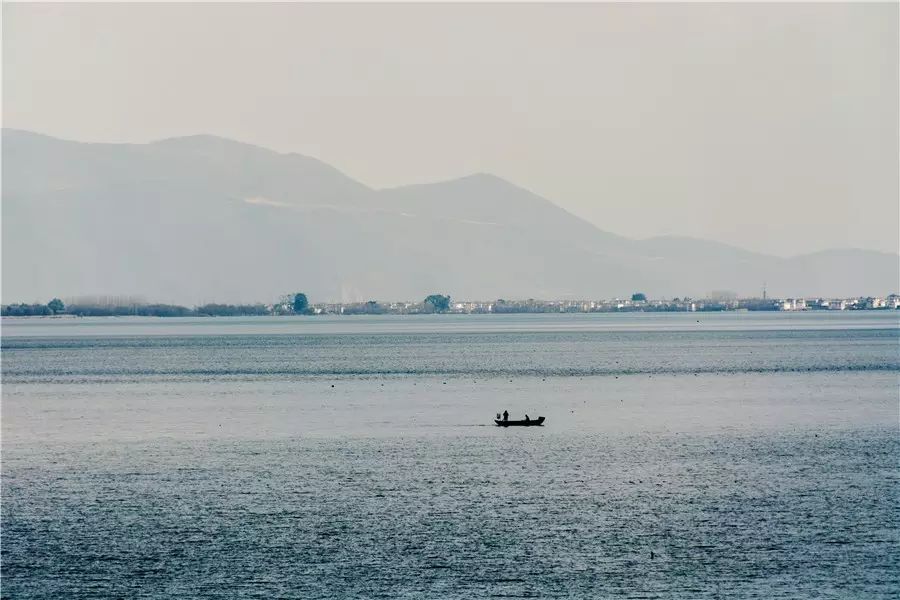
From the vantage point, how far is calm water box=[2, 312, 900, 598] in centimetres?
3259

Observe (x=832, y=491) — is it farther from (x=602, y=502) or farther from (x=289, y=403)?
(x=289, y=403)

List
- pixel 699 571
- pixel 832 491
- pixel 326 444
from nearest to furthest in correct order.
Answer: pixel 699 571 < pixel 832 491 < pixel 326 444

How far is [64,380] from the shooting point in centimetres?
10725

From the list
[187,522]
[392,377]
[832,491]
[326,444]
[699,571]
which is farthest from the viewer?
[392,377]

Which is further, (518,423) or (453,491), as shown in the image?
(518,423)

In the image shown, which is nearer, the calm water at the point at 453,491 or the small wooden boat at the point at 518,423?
the calm water at the point at 453,491

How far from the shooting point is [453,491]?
145ft

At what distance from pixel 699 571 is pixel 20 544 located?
18394 millimetres

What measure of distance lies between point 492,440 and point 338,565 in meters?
26.0

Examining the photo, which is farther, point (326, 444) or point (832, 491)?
point (326, 444)

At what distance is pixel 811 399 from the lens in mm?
79625

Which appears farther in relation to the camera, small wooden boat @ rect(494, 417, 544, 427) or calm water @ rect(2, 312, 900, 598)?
small wooden boat @ rect(494, 417, 544, 427)

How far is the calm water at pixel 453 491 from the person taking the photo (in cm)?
3259

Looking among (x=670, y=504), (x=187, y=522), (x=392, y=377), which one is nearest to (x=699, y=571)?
(x=670, y=504)
